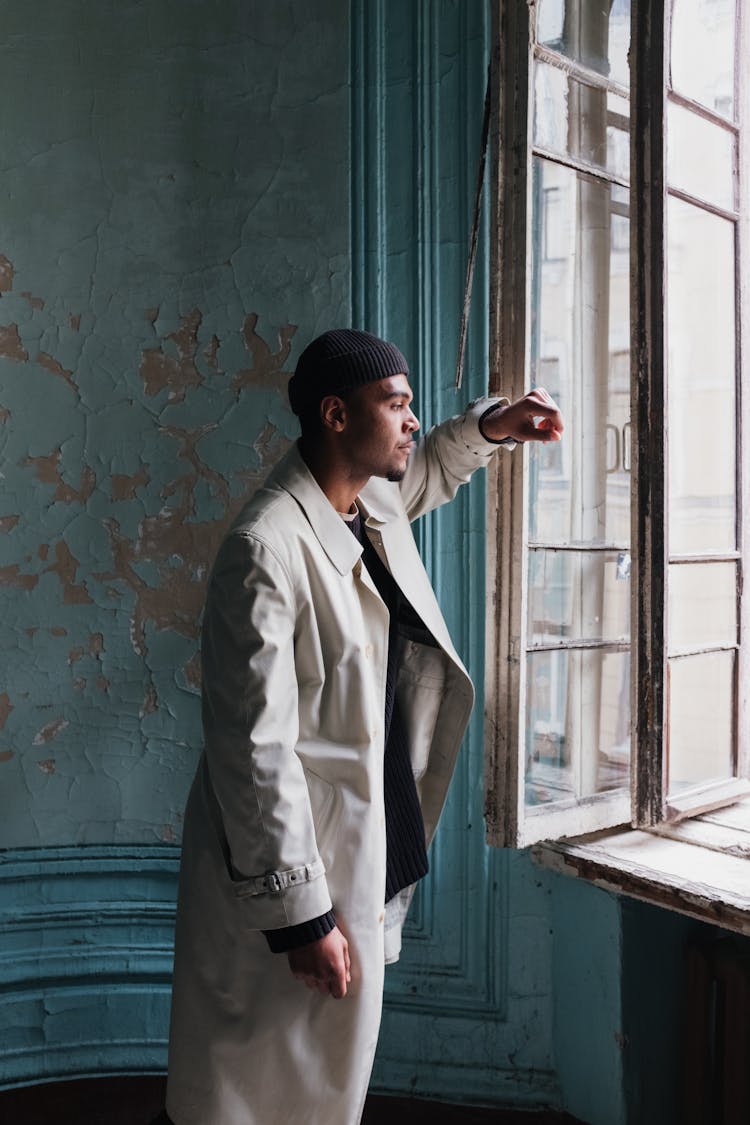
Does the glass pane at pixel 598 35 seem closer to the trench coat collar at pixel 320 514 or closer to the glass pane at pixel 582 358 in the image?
the glass pane at pixel 582 358

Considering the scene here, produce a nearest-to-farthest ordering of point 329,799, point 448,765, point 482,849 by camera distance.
Answer: point 329,799, point 448,765, point 482,849

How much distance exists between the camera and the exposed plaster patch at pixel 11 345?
2.39 metres

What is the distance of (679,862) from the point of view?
1863mm

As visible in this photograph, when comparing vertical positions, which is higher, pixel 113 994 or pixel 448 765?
pixel 448 765

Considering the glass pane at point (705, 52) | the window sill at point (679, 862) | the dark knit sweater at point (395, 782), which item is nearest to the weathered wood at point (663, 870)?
the window sill at point (679, 862)

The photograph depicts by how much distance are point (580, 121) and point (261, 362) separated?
3.05 feet

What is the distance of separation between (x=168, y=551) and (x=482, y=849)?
1.04 m

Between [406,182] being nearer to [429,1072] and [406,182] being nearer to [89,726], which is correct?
[89,726]

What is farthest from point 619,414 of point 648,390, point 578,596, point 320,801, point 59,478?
point 59,478

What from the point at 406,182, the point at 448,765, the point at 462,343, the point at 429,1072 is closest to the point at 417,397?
the point at 462,343

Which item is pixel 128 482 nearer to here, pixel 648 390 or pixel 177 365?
pixel 177 365

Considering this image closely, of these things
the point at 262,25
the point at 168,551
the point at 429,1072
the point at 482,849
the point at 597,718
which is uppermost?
the point at 262,25

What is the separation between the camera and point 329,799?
159cm

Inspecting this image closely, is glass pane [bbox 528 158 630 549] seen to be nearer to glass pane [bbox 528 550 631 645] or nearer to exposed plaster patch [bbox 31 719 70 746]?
glass pane [bbox 528 550 631 645]
